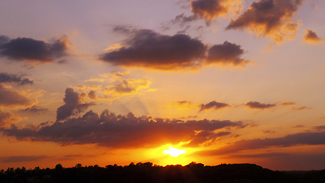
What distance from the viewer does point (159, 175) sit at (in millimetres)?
70625

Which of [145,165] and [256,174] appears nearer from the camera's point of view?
[256,174]

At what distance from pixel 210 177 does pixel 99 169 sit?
77.0ft

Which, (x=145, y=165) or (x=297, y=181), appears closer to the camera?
(x=297, y=181)

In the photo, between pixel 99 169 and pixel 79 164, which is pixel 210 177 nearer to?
pixel 99 169

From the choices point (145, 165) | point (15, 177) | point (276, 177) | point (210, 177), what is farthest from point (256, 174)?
point (15, 177)

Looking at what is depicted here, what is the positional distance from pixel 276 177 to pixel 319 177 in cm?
790

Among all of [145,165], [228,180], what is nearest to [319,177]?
[228,180]

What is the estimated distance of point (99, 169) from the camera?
7381cm

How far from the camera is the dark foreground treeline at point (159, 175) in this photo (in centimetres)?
6738

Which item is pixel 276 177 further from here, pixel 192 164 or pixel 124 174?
pixel 124 174

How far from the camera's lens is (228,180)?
6600cm

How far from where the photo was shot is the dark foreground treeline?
6738cm

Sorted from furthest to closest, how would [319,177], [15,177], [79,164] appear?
[79,164], [15,177], [319,177]

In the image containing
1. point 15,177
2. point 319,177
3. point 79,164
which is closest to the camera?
point 319,177
